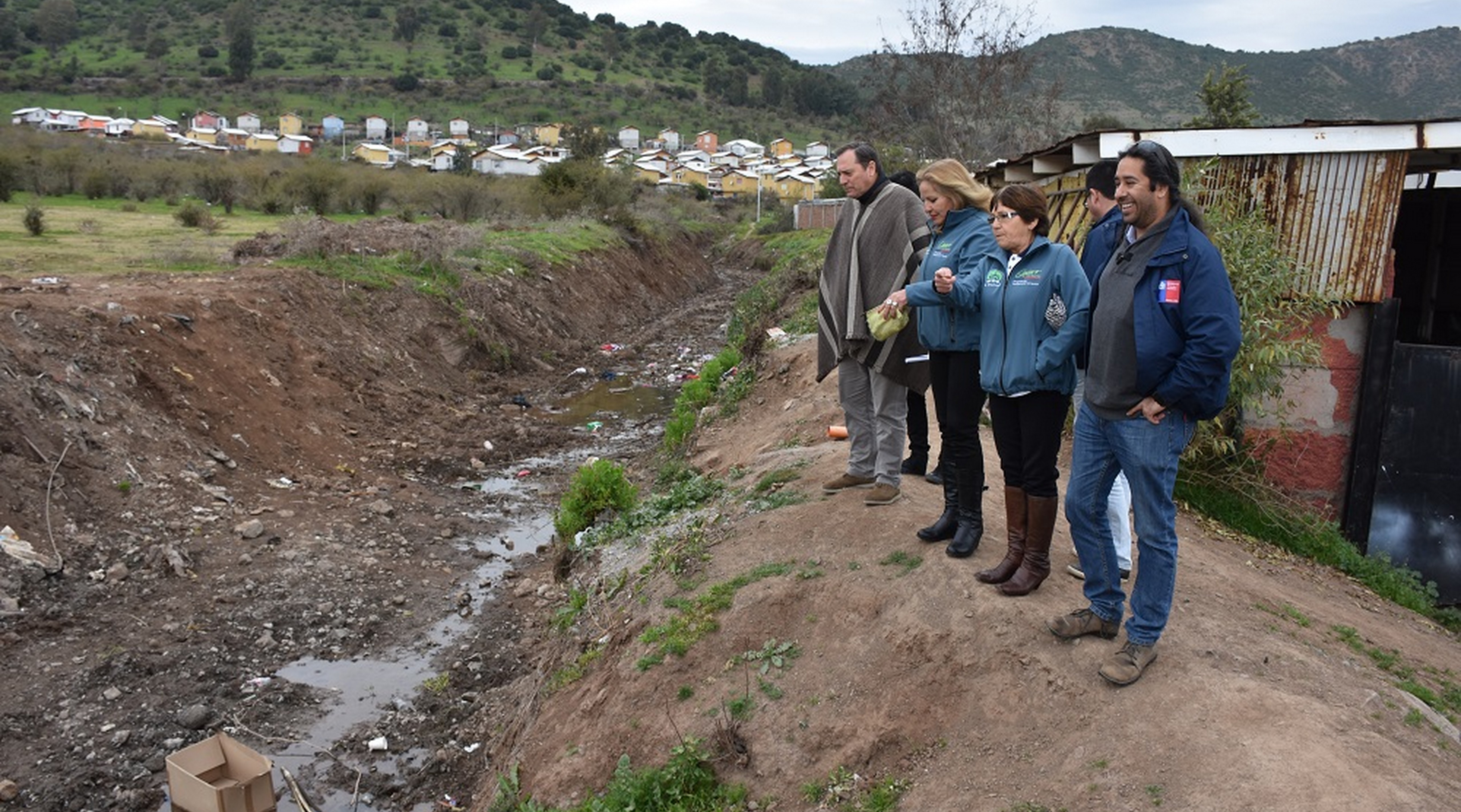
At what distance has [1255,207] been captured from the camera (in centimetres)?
855

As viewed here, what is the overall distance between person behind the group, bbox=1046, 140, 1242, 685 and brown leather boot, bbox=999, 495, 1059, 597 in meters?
0.34

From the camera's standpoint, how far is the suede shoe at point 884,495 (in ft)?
18.4

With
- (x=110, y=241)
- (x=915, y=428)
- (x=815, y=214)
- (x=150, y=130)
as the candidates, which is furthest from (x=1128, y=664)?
(x=150, y=130)

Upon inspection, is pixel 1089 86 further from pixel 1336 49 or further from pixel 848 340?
pixel 848 340

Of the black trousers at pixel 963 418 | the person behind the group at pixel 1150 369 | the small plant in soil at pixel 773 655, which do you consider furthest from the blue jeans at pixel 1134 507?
the small plant in soil at pixel 773 655

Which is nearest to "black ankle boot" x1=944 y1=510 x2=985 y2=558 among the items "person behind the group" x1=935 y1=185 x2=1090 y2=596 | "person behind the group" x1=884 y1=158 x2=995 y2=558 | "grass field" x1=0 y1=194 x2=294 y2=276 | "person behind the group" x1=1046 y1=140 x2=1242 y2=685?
"person behind the group" x1=884 y1=158 x2=995 y2=558

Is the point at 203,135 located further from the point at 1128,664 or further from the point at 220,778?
the point at 1128,664

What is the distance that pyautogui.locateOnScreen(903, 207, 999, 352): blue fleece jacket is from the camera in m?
4.63

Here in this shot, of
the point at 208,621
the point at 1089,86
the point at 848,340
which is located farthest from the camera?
the point at 1089,86

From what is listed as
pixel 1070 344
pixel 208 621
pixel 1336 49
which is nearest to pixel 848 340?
pixel 1070 344

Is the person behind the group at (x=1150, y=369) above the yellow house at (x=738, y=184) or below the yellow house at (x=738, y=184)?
below

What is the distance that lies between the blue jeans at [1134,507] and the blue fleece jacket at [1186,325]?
0.15 meters

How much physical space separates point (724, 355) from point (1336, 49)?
242 ft

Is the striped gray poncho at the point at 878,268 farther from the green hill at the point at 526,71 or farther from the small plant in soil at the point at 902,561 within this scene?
the green hill at the point at 526,71
